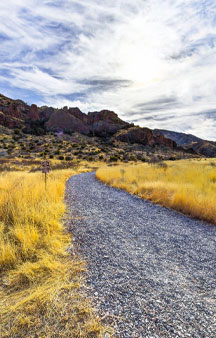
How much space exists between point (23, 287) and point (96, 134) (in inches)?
3177

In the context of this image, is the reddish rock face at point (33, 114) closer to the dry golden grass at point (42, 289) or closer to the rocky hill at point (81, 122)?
the rocky hill at point (81, 122)

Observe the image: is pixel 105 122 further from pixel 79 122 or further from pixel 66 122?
pixel 66 122

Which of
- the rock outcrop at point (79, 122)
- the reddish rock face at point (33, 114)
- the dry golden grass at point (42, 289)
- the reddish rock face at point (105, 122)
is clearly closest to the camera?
the dry golden grass at point (42, 289)

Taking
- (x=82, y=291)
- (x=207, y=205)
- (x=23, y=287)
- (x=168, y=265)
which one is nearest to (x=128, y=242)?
(x=168, y=265)

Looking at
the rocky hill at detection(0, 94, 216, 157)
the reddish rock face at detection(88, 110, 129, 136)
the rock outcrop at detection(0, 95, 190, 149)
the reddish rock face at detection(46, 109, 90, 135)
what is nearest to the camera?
the rocky hill at detection(0, 94, 216, 157)

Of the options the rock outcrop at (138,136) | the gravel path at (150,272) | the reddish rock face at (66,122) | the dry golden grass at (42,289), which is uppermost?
the reddish rock face at (66,122)

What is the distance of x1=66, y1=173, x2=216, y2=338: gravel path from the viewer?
1.75 metres

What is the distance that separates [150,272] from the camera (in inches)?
101

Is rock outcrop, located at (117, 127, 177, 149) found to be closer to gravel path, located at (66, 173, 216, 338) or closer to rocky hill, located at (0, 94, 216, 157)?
rocky hill, located at (0, 94, 216, 157)

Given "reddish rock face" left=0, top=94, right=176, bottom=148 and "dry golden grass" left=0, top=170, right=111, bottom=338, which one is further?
"reddish rock face" left=0, top=94, right=176, bottom=148

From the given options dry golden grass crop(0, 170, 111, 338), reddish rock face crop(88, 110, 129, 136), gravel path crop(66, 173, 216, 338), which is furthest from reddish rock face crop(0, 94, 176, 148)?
dry golden grass crop(0, 170, 111, 338)

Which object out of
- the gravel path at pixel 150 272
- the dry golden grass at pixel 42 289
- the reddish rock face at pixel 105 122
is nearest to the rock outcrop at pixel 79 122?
the reddish rock face at pixel 105 122

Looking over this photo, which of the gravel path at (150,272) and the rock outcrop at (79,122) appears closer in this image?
the gravel path at (150,272)

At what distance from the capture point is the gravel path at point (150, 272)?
1749 mm
